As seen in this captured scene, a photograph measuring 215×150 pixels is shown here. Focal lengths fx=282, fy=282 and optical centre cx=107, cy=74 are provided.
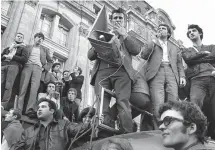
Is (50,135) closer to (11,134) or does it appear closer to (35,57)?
(11,134)

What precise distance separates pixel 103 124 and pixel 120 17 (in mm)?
1893

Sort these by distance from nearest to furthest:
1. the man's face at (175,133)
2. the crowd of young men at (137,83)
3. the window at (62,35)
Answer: the man's face at (175,133) < the crowd of young men at (137,83) < the window at (62,35)

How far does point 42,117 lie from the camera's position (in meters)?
4.49

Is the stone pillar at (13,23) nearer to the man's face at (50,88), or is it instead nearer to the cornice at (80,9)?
the cornice at (80,9)

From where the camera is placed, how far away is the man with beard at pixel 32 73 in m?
6.41

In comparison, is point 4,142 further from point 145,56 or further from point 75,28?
point 75,28

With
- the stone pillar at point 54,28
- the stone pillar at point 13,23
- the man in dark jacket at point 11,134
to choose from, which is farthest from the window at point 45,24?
the man in dark jacket at point 11,134

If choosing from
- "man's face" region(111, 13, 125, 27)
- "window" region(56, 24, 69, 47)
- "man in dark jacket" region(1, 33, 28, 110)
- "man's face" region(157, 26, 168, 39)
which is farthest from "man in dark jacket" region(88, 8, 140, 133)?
"window" region(56, 24, 69, 47)

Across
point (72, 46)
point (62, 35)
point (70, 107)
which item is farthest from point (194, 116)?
point (62, 35)

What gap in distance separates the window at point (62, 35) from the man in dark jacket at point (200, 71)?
44.7 ft

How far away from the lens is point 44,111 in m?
4.54

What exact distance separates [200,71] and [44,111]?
278 centimetres

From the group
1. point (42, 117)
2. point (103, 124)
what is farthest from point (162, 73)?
point (42, 117)

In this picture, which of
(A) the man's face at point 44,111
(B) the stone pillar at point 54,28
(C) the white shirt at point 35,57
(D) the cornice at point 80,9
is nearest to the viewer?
(A) the man's face at point 44,111
